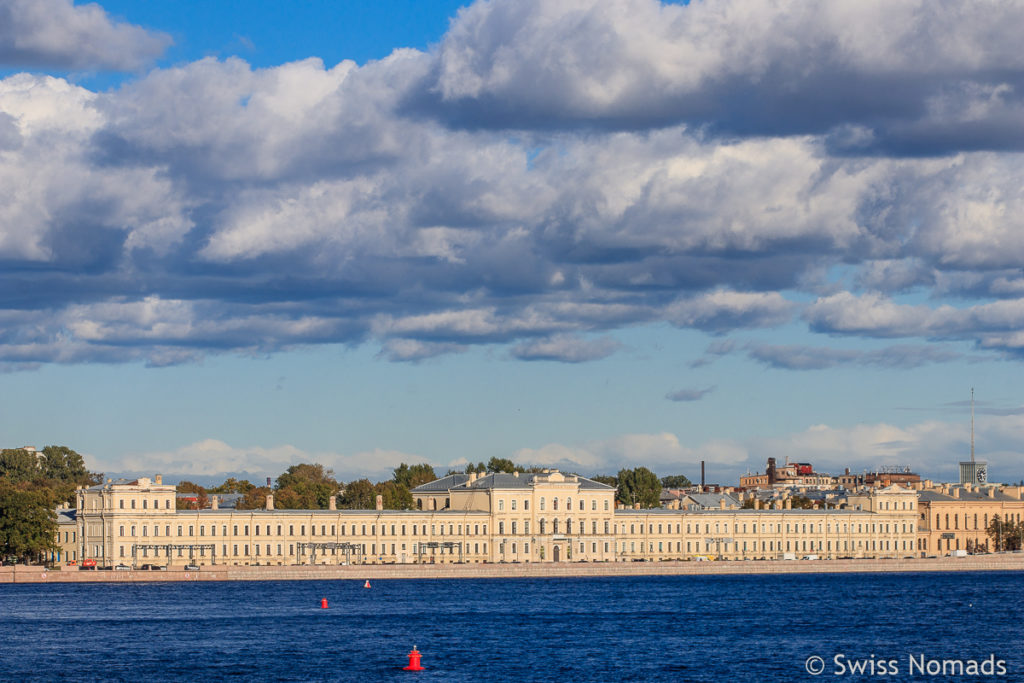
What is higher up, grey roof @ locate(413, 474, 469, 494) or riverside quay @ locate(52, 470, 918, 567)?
grey roof @ locate(413, 474, 469, 494)

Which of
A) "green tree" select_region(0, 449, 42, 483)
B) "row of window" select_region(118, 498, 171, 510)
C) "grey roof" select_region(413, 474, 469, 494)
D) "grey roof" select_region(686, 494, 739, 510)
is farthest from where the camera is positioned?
"grey roof" select_region(686, 494, 739, 510)

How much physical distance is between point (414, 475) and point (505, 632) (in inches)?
3633

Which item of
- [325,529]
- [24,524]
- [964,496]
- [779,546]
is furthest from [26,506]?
[964,496]

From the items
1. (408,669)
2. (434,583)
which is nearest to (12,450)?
(434,583)

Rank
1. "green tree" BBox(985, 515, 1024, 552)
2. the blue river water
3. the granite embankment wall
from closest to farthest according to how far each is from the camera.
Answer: the blue river water < the granite embankment wall < "green tree" BBox(985, 515, 1024, 552)

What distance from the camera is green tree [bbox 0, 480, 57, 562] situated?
11775 cm

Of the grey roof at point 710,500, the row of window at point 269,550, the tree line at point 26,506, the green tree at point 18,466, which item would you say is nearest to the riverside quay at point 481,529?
the row of window at point 269,550

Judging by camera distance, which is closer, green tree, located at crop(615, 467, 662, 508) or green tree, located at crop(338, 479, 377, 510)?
green tree, located at crop(338, 479, 377, 510)

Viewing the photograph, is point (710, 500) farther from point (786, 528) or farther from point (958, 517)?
point (958, 517)

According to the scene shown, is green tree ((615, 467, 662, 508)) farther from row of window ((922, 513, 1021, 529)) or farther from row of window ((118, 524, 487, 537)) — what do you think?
row of window ((118, 524, 487, 537))

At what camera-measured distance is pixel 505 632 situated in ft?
256

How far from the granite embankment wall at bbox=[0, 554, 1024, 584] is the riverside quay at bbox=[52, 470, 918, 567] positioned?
754cm

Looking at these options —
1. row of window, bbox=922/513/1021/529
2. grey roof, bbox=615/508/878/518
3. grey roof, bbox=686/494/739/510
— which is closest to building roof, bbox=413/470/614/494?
grey roof, bbox=615/508/878/518

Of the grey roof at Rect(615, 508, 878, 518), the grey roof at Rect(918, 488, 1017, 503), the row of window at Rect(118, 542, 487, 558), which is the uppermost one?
the grey roof at Rect(918, 488, 1017, 503)
